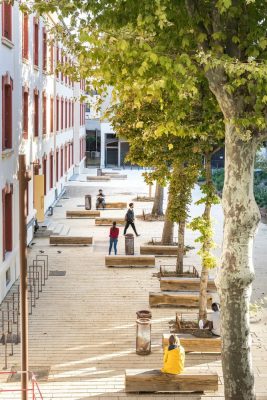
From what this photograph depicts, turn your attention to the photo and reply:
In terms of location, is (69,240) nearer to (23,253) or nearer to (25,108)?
(25,108)

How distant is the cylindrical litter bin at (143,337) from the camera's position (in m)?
13.8

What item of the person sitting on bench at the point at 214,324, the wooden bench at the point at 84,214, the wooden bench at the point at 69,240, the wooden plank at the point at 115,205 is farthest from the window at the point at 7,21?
the wooden plank at the point at 115,205

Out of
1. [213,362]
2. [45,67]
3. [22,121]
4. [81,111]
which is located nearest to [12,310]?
[213,362]

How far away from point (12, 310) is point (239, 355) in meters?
8.67

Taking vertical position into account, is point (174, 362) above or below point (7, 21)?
below

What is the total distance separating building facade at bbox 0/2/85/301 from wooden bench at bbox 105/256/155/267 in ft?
10.7

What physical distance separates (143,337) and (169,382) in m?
2.28

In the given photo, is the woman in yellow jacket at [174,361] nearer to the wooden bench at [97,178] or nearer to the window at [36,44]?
the window at [36,44]

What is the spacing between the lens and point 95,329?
15680 mm

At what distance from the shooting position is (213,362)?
1359 centimetres

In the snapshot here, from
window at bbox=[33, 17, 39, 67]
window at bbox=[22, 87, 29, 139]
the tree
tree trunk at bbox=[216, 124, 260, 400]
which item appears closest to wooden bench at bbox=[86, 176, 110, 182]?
window at bbox=[33, 17, 39, 67]

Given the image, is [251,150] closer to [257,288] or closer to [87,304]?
[87,304]

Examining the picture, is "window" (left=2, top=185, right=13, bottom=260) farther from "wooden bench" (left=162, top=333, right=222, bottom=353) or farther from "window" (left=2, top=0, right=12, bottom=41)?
"wooden bench" (left=162, top=333, right=222, bottom=353)

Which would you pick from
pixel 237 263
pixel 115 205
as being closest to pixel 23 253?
pixel 237 263
